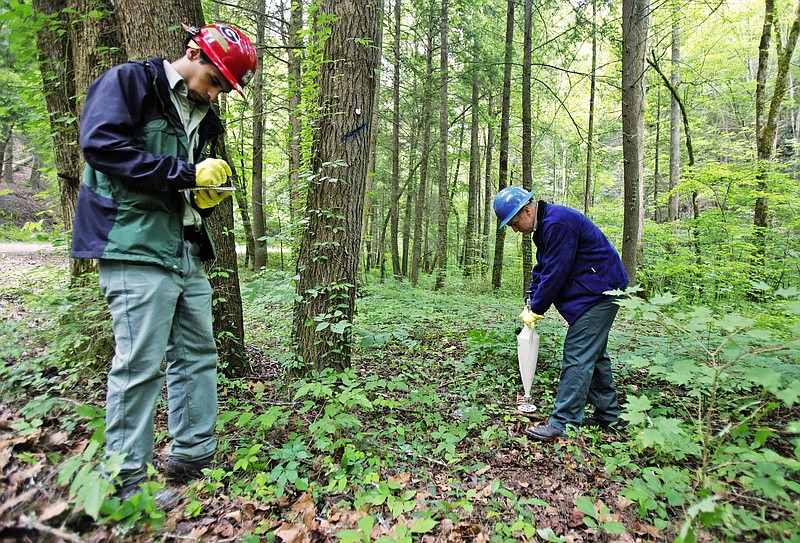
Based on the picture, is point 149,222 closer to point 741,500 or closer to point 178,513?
point 178,513

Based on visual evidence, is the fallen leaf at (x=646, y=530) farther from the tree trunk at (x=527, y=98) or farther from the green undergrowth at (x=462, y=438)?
the tree trunk at (x=527, y=98)

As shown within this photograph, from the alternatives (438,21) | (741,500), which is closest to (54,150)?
(741,500)

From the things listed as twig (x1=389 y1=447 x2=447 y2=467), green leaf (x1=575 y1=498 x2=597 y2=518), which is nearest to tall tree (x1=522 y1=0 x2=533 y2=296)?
twig (x1=389 y1=447 x2=447 y2=467)

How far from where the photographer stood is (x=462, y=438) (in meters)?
3.09

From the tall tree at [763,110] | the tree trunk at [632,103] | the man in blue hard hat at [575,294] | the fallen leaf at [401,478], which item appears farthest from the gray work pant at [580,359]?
the tall tree at [763,110]

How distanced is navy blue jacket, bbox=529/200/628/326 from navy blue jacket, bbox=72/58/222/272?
2769mm

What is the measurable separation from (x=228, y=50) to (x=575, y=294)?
3109mm

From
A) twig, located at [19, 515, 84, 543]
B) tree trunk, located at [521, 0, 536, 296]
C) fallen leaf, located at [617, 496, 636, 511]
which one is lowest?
fallen leaf, located at [617, 496, 636, 511]

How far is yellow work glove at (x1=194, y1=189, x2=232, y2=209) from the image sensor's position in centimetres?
225

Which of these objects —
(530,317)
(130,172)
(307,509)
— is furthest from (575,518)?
(130,172)

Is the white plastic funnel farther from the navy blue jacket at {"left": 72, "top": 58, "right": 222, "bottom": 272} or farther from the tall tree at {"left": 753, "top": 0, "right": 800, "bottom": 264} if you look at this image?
the tall tree at {"left": 753, "top": 0, "right": 800, "bottom": 264}

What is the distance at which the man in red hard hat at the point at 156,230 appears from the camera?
196 cm

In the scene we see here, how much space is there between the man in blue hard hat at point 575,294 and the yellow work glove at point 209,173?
233 centimetres

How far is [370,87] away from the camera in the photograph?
348 cm
